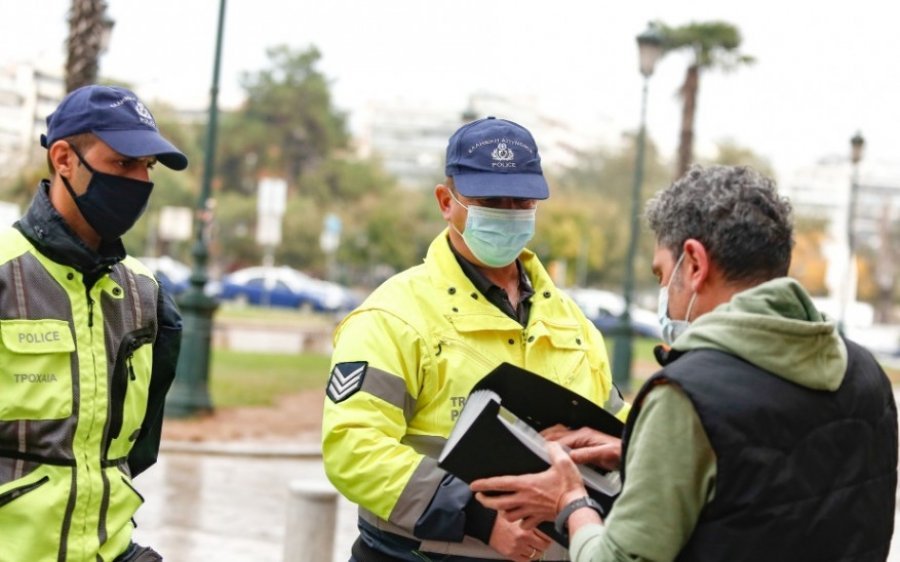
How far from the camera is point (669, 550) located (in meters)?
2.43

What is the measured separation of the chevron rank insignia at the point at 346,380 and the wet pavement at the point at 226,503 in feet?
17.9

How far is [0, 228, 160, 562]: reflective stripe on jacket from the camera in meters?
2.99

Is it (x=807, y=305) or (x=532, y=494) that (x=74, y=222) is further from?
(x=807, y=305)

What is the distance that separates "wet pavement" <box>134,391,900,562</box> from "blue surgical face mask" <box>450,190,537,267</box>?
535 centimetres

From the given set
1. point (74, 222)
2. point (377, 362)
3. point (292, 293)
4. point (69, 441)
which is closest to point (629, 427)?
point (377, 362)

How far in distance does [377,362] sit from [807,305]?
1.11 meters

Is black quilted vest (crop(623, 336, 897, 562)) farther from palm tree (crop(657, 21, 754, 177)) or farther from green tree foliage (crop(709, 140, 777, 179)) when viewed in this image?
green tree foliage (crop(709, 140, 777, 179))

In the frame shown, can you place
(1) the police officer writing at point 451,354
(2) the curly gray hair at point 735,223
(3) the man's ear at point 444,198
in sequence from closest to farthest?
(2) the curly gray hair at point 735,223 → (1) the police officer writing at point 451,354 → (3) the man's ear at point 444,198

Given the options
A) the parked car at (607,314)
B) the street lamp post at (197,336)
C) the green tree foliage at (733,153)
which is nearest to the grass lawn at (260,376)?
the street lamp post at (197,336)

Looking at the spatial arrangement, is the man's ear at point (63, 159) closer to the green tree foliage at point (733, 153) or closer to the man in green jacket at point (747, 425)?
the man in green jacket at point (747, 425)

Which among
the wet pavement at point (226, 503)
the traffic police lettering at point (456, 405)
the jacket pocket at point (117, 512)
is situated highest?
the traffic police lettering at point (456, 405)

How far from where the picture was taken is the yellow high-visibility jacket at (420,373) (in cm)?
316

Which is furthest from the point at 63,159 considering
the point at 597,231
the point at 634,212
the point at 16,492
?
the point at 597,231

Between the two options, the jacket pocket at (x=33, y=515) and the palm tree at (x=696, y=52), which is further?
the palm tree at (x=696, y=52)
